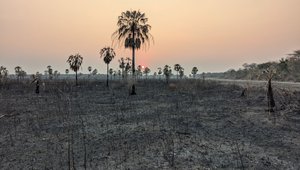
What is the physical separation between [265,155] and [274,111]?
10.8m

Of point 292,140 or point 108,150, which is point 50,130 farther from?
point 292,140

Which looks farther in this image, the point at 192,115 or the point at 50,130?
the point at 192,115

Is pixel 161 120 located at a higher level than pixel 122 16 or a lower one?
lower

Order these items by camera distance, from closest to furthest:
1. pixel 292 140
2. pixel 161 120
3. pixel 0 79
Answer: pixel 292 140 → pixel 161 120 → pixel 0 79

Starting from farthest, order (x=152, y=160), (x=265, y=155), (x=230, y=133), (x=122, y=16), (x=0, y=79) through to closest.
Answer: (x=0, y=79), (x=122, y=16), (x=230, y=133), (x=265, y=155), (x=152, y=160)

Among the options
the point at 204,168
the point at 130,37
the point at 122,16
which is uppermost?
the point at 122,16

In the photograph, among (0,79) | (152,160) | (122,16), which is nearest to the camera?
(152,160)

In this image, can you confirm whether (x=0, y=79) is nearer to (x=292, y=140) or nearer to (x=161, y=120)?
(x=161, y=120)

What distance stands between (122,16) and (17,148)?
31998 millimetres

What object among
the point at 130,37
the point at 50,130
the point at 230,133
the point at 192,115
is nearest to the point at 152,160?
the point at 230,133

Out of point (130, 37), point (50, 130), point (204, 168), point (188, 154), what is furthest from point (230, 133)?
point (130, 37)

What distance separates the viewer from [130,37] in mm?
43344

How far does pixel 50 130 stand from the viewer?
1689 cm

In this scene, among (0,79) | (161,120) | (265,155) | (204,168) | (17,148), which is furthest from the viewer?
(0,79)
